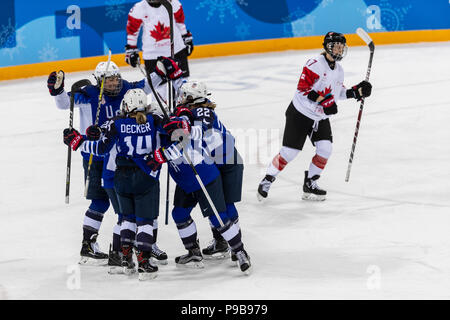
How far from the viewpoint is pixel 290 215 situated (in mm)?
5977

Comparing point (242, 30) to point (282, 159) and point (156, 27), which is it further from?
point (282, 159)

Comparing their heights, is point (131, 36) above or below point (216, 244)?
above

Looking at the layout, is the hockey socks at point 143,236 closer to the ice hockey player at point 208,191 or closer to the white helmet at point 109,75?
the ice hockey player at point 208,191

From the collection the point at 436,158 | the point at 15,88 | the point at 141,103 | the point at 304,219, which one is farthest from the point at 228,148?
the point at 15,88

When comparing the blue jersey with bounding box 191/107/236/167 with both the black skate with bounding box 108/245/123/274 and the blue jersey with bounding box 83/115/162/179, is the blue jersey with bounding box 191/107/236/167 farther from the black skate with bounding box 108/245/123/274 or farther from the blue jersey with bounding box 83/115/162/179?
the black skate with bounding box 108/245/123/274

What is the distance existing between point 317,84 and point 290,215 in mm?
981

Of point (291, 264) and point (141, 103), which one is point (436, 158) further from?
point (141, 103)

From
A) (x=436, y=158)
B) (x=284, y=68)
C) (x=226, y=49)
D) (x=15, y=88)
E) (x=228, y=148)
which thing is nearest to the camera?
(x=228, y=148)

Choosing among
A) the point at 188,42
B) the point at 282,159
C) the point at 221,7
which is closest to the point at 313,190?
the point at 282,159

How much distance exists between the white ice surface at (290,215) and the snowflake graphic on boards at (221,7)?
2228 mm

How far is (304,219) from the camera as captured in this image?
231 inches

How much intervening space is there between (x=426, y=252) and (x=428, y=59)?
733 centimetres

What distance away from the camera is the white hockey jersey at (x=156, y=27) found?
827 centimetres

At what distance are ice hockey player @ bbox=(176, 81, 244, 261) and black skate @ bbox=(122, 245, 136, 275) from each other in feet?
1.94
